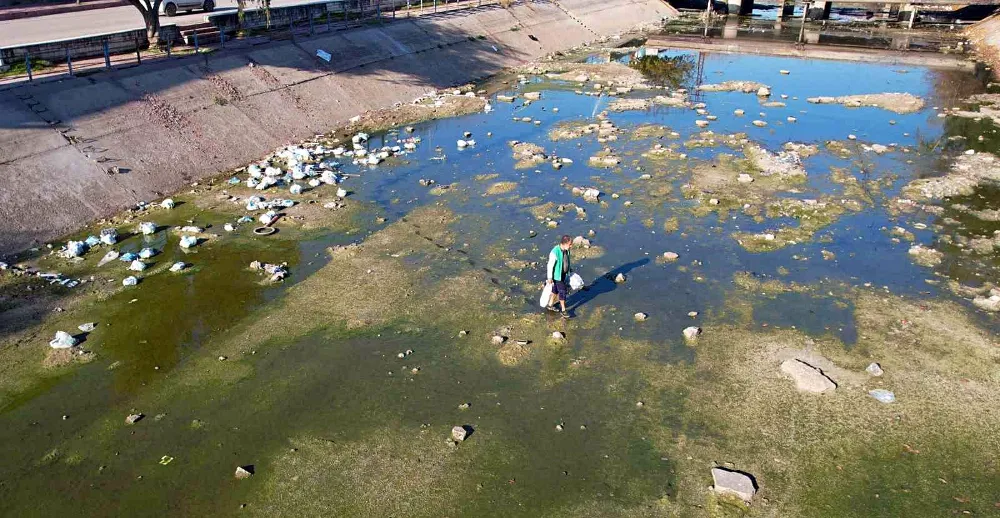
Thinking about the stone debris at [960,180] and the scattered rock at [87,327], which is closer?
the scattered rock at [87,327]

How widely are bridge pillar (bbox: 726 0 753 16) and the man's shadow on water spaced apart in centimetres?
4370

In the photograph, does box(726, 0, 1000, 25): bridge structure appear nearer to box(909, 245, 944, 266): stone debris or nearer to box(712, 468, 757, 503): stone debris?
box(909, 245, 944, 266): stone debris

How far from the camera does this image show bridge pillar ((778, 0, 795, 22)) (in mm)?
44725

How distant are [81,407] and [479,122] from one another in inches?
622

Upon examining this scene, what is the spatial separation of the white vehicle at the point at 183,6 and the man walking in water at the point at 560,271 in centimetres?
2390

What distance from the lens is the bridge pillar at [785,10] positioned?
4472 centimetres

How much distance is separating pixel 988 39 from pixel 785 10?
→ 16225 millimetres

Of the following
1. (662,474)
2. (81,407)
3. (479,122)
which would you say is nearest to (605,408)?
(662,474)

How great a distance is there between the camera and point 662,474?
766 centimetres

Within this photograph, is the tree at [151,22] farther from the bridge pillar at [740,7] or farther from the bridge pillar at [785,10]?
the bridge pillar at [740,7]

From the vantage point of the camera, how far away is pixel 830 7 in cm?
4678

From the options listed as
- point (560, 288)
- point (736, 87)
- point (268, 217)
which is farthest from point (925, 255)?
point (736, 87)

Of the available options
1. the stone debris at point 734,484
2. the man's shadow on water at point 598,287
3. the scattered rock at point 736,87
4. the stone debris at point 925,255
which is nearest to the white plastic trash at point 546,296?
the man's shadow on water at point 598,287

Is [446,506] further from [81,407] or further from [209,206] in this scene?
[209,206]
